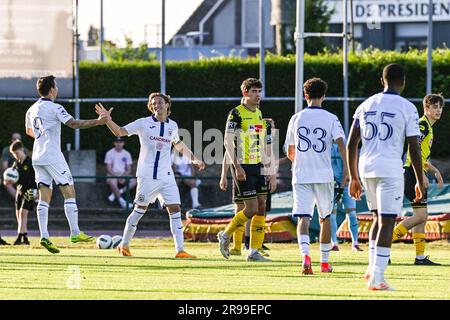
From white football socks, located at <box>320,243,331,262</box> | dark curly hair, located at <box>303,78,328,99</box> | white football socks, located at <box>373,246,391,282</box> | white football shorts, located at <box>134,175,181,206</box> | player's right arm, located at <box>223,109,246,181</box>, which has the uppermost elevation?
dark curly hair, located at <box>303,78,328,99</box>

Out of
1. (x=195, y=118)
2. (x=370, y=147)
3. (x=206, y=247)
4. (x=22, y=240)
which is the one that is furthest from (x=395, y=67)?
(x=195, y=118)

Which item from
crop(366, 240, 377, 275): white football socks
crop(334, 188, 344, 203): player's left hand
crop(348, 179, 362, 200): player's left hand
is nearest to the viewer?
crop(366, 240, 377, 275): white football socks

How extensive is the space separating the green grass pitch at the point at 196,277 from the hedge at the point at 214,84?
45.7 ft

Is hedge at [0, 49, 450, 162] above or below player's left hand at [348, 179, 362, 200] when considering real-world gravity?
above

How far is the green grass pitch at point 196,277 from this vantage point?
11.5 m

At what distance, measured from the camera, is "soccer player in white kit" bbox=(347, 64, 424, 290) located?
1184 centimetres

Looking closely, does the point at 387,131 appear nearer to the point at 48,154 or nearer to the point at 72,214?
the point at 72,214

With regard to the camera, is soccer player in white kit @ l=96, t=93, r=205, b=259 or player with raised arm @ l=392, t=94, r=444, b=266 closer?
player with raised arm @ l=392, t=94, r=444, b=266

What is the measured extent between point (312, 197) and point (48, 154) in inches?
189

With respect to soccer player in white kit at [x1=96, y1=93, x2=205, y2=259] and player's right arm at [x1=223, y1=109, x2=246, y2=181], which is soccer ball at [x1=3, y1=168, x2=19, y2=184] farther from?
Result: player's right arm at [x1=223, y1=109, x2=246, y2=181]

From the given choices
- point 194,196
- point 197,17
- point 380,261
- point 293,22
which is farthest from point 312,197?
point 197,17

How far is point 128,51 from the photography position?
164 ft

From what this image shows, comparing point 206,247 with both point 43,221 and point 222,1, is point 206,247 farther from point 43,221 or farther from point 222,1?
point 222,1

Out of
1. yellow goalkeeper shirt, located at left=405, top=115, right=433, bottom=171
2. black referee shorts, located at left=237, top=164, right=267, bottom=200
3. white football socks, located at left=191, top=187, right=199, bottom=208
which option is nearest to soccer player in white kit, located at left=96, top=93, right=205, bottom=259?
black referee shorts, located at left=237, top=164, right=267, bottom=200
